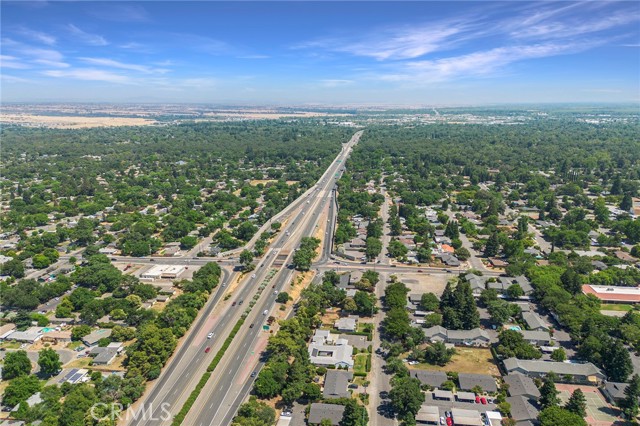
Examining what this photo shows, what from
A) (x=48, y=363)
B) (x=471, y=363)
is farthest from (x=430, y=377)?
(x=48, y=363)

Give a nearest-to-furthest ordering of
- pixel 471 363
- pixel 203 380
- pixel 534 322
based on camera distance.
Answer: pixel 203 380 < pixel 471 363 < pixel 534 322

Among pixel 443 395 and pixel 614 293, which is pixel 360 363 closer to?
pixel 443 395

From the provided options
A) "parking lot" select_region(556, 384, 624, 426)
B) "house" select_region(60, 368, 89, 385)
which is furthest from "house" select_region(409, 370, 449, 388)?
"house" select_region(60, 368, 89, 385)

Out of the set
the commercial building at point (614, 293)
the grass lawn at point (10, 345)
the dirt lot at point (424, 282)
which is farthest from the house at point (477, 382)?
the grass lawn at point (10, 345)

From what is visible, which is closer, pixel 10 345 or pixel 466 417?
pixel 466 417

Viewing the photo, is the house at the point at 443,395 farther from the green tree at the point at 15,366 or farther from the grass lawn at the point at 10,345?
the grass lawn at the point at 10,345

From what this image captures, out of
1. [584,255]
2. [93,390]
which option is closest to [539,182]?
[584,255]
